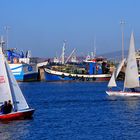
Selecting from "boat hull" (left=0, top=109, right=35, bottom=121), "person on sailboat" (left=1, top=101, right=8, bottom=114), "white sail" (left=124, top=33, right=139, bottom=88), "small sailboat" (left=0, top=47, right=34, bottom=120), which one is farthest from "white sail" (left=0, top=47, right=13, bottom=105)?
"white sail" (left=124, top=33, right=139, bottom=88)

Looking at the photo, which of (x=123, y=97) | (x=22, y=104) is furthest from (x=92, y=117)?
(x=123, y=97)

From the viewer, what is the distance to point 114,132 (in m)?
50.8

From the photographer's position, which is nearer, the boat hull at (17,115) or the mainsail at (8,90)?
the boat hull at (17,115)

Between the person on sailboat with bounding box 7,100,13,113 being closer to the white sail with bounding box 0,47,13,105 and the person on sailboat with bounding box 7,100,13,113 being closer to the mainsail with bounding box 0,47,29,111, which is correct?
the mainsail with bounding box 0,47,29,111

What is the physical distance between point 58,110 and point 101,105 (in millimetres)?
9098

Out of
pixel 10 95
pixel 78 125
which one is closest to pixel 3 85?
pixel 10 95

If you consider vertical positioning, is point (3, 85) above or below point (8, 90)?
above

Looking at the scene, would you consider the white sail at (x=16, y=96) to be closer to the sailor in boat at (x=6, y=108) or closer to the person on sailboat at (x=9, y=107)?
the person on sailboat at (x=9, y=107)

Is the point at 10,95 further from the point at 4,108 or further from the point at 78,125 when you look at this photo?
the point at 78,125

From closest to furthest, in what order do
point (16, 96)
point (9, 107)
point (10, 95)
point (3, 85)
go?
point (9, 107)
point (10, 95)
point (3, 85)
point (16, 96)

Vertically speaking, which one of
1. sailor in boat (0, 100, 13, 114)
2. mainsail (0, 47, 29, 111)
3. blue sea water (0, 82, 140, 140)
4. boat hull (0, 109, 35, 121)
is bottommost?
blue sea water (0, 82, 140, 140)

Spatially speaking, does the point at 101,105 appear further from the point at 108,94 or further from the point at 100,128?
the point at 100,128

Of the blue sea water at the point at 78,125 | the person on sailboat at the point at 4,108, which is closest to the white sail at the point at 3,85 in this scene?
the person on sailboat at the point at 4,108

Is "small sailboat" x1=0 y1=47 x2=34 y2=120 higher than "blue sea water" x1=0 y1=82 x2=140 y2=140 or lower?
higher
